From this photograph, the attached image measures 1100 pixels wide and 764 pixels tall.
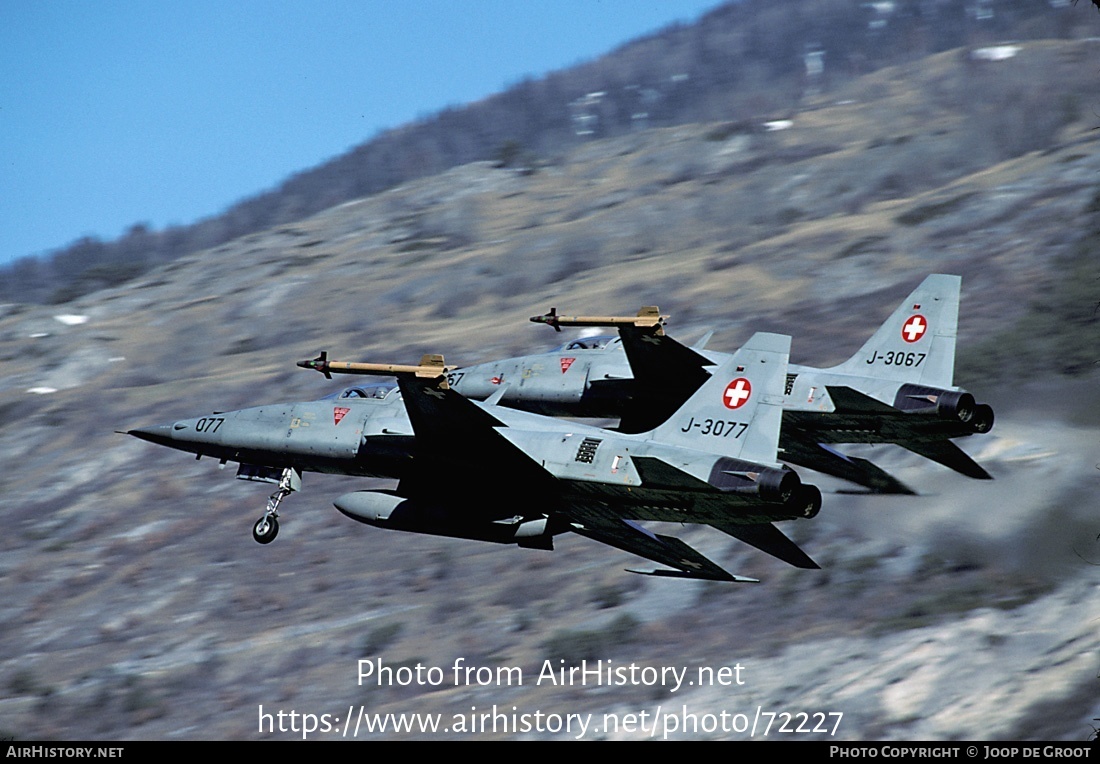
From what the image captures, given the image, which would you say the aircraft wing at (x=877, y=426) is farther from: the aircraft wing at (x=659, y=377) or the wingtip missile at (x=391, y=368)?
the wingtip missile at (x=391, y=368)

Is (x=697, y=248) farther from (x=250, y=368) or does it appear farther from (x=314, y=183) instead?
(x=314, y=183)

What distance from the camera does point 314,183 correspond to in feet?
426

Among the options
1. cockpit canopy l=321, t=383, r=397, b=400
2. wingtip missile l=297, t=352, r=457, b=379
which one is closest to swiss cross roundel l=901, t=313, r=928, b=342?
cockpit canopy l=321, t=383, r=397, b=400

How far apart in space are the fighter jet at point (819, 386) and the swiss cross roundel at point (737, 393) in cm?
433

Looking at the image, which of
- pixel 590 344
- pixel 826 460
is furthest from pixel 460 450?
pixel 826 460

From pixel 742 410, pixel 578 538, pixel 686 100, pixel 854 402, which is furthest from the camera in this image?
pixel 686 100

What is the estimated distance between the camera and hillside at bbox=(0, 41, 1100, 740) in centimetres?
3541

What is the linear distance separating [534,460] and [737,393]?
4.06 metres

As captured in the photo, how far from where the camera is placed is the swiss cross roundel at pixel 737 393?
23.7 metres

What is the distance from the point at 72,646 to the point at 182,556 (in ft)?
18.1

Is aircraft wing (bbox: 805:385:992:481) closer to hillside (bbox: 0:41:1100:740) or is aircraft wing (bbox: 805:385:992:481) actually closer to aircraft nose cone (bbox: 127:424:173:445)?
hillside (bbox: 0:41:1100:740)

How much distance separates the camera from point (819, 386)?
30.0 m

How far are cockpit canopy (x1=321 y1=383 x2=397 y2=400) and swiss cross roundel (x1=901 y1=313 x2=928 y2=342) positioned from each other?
12938mm

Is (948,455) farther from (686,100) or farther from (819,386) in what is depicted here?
(686,100)
